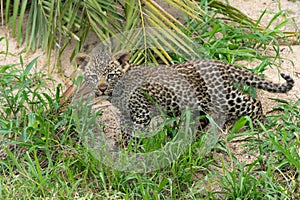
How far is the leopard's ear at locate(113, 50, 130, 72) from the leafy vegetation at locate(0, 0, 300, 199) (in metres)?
0.36

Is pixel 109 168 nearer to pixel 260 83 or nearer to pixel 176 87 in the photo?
pixel 176 87

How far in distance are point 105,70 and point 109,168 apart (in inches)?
36.8

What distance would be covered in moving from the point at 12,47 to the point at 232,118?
2715 millimetres

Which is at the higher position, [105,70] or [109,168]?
[105,70]

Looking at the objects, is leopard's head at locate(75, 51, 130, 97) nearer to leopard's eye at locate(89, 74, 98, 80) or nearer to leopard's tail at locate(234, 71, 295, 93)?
leopard's eye at locate(89, 74, 98, 80)

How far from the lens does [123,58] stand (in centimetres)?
585

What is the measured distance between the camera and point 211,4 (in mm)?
7270

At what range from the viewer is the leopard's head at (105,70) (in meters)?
5.74

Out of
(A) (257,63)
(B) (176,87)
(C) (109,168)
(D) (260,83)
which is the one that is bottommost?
(C) (109,168)

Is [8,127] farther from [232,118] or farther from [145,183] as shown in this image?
[232,118]

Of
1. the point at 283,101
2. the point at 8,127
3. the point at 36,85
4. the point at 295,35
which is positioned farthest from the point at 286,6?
the point at 8,127

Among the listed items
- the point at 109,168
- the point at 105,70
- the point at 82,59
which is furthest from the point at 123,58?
the point at 109,168

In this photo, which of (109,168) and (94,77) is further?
(94,77)

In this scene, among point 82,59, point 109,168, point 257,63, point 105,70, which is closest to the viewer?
point 109,168
